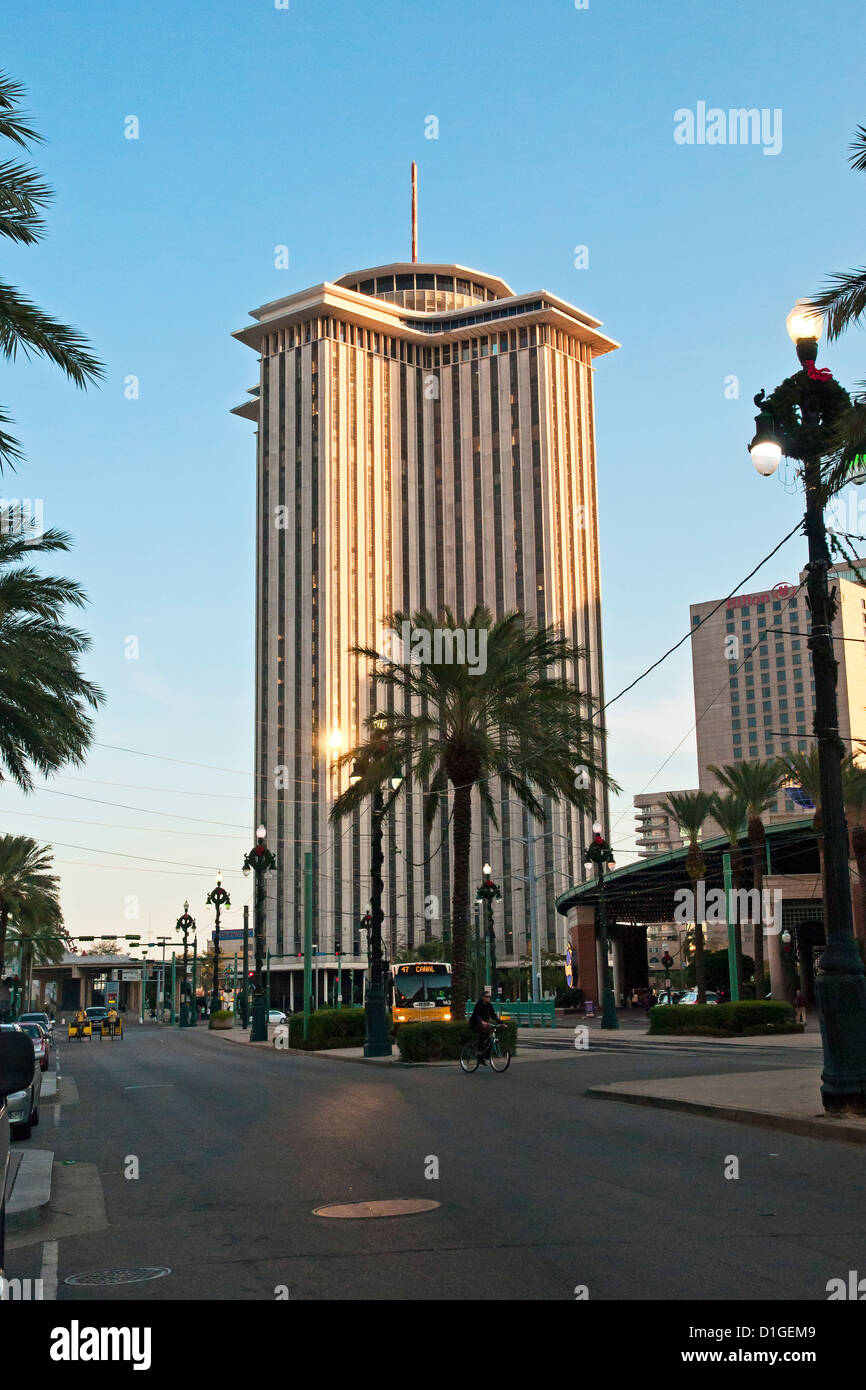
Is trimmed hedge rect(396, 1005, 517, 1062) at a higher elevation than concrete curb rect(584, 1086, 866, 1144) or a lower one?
lower

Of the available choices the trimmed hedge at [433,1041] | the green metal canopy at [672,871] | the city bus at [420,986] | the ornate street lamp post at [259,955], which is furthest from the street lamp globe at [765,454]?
the green metal canopy at [672,871]

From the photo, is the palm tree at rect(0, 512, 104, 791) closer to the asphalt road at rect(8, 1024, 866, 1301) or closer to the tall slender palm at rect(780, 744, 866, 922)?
the asphalt road at rect(8, 1024, 866, 1301)

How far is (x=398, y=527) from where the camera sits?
448 ft

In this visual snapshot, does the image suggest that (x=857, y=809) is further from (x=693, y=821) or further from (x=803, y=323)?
(x=803, y=323)

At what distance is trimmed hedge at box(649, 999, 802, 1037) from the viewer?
3725 centimetres

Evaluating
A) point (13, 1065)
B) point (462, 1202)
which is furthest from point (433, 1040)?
point (13, 1065)

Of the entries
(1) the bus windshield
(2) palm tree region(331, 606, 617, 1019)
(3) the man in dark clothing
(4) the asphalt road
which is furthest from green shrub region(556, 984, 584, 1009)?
(4) the asphalt road

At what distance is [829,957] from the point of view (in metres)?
14.2

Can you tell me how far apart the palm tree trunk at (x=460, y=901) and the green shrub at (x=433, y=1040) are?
0.97 meters

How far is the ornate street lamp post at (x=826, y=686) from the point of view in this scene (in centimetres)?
1404

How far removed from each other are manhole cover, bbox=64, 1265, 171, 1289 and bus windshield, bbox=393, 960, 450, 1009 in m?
47.0

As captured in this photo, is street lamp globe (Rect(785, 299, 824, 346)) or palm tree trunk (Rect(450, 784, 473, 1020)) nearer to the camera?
street lamp globe (Rect(785, 299, 824, 346))
